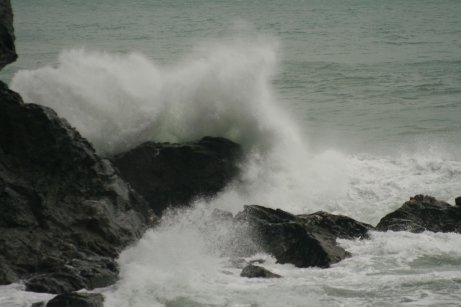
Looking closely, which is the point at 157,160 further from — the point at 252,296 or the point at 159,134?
the point at 252,296

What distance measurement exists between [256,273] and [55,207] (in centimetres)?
285

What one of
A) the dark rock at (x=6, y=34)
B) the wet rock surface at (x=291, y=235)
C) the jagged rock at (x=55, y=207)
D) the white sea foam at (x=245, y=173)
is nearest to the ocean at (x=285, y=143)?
the white sea foam at (x=245, y=173)

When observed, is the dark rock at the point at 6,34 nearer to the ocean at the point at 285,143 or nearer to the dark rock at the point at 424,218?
the ocean at the point at 285,143

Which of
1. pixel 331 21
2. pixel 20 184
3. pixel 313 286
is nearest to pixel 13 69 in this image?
pixel 20 184

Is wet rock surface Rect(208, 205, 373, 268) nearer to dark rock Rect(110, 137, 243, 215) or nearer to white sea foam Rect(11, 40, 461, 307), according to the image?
white sea foam Rect(11, 40, 461, 307)

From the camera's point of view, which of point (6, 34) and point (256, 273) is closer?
point (256, 273)

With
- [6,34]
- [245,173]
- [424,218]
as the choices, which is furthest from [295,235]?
[6,34]

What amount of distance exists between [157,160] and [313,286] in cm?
435

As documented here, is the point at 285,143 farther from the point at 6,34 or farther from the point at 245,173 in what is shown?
the point at 6,34

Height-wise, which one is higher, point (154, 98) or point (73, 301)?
point (154, 98)

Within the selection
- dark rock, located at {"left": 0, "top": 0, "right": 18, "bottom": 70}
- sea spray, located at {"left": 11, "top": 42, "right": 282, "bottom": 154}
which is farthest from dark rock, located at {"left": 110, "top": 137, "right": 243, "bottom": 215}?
A: dark rock, located at {"left": 0, "top": 0, "right": 18, "bottom": 70}

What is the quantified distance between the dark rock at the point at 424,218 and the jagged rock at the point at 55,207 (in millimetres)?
4184

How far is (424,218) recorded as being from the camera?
36.1ft

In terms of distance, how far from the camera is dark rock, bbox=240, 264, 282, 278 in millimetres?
8750
